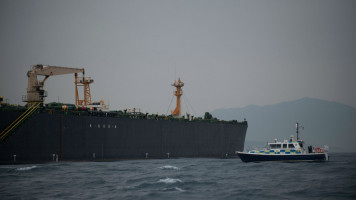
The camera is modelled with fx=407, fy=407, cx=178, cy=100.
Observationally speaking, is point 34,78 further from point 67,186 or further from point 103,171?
point 67,186

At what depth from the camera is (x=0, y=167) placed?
4425 cm

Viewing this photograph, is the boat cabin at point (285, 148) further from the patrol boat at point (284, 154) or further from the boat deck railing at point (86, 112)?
the boat deck railing at point (86, 112)

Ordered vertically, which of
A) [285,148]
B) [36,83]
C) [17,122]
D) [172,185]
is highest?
[36,83]

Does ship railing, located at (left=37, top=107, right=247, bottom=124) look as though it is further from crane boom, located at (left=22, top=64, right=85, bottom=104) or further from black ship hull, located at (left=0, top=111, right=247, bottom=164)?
crane boom, located at (left=22, top=64, right=85, bottom=104)

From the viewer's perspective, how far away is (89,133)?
55594mm

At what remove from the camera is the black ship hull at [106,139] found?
1890 inches

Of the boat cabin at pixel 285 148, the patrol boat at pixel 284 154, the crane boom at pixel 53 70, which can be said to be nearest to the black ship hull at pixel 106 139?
the crane boom at pixel 53 70

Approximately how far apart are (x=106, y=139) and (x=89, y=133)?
3.28 m

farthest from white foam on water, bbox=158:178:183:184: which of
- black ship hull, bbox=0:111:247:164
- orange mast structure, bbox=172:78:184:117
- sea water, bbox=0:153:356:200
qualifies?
orange mast structure, bbox=172:78:184:117

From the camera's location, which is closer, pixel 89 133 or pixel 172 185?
pixel 172 185

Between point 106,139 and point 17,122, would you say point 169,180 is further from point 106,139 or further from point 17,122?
point 106,139

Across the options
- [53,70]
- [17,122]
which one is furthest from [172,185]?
[53,70]

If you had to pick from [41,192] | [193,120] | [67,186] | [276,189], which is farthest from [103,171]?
[193,120]

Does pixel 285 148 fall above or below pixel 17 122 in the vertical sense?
below
